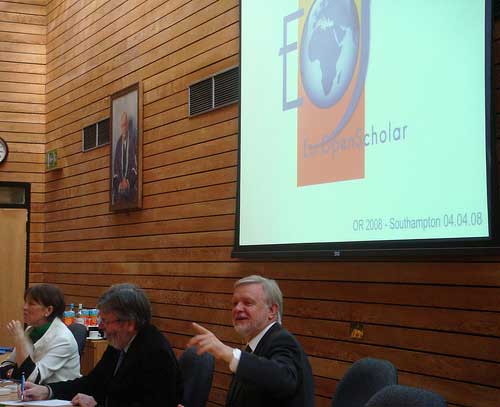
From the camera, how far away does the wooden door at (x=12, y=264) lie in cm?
987

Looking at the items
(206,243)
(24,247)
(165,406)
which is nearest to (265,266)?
A: (206,243)

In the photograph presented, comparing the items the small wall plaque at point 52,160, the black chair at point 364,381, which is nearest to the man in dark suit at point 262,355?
the black chair at point 364,381

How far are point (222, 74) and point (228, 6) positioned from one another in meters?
0.54

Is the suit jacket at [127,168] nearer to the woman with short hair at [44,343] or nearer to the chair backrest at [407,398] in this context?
the woman with short hair at [44,343]

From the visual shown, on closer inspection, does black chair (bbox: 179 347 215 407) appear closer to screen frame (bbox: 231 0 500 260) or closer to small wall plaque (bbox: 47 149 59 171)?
screen frame (bbox: 231 0 500 260)

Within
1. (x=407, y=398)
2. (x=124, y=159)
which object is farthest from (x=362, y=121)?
(x=124, y=159)

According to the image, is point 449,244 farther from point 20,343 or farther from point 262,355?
point 20,343

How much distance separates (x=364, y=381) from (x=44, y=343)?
2.11m

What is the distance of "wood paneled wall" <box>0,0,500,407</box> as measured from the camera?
173 inches

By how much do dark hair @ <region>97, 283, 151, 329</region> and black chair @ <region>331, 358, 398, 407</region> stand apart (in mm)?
935

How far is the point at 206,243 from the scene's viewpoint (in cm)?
666

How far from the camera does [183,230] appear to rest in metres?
7.04

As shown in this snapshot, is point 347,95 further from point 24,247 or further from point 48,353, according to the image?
point 24,247

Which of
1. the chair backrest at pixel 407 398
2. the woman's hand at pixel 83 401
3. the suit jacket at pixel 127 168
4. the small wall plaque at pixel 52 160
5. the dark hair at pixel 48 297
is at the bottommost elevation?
the woman's hand at pixel 83 401
